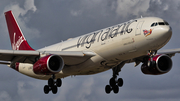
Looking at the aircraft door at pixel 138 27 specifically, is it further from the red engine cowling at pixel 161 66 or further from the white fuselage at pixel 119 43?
the red engine cowling at pixel 161 66

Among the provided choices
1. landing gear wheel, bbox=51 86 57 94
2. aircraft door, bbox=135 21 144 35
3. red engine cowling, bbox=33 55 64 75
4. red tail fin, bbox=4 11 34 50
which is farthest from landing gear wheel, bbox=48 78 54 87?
aircraft door, bbox=135 21 144 35

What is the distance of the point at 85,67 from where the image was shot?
30.6m

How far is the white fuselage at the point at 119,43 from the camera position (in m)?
26.2

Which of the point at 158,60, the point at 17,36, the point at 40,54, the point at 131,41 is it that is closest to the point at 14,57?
the point at 40,54

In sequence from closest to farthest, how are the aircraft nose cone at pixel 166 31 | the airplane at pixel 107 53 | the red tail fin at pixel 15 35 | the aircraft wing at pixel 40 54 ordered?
1. the aircraft nose cone at pixel 166 31
2. the airplane at pixel 107 53
3. the aircraft wing at pixel 40 54
4. the red tail fin at pixel 15 35

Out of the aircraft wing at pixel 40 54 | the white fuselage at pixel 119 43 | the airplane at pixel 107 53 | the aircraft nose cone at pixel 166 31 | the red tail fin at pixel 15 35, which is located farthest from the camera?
the red tail fin at pixel 15 35

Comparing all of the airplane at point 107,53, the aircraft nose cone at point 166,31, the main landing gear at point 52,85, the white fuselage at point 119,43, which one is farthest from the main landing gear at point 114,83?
the aircraft nose cone at point 166,31

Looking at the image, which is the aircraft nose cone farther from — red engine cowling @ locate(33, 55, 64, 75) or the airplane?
red engine cowling @ locate(33, 55, 64, 75)

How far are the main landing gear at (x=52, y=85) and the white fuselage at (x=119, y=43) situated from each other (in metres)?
1.90

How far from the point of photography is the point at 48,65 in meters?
27.6

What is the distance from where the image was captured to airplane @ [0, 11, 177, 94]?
26500 mm

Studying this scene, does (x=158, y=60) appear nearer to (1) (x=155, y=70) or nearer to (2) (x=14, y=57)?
(1) (x=155, y=70)

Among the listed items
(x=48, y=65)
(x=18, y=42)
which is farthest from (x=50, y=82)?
(x=18, y=42)

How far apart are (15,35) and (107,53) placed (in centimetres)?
1640
